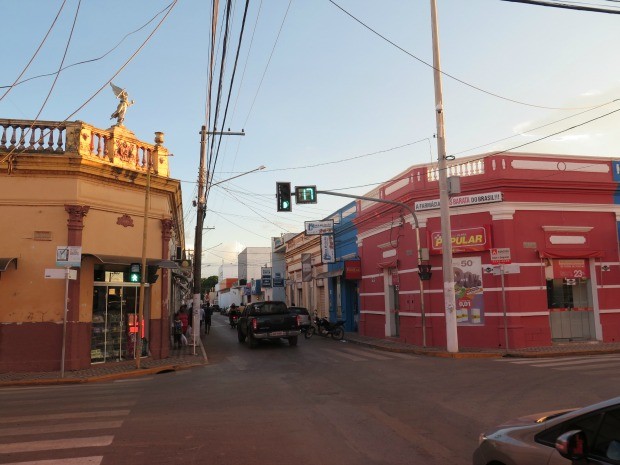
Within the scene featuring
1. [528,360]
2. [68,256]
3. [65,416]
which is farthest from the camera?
[528,360]

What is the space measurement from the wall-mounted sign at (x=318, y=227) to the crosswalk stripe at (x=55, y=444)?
1011 inches

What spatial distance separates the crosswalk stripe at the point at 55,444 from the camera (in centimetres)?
650

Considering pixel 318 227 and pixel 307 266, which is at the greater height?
pixel 318 227

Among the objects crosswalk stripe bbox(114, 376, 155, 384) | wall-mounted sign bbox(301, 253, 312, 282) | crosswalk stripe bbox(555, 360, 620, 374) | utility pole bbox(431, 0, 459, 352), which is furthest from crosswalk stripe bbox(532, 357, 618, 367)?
wall-mounted sign bbox(301, 253, 312, 282)

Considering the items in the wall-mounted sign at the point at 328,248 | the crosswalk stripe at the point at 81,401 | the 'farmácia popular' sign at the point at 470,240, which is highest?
the wall-mounted sign at the point at 328,248

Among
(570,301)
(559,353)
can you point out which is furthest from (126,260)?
(570,301)

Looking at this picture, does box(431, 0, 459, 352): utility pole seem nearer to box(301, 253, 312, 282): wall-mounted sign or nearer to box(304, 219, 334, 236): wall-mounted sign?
box(304, 219, 334, 236): wall-mounted sign

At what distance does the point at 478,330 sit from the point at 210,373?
10360 millimetres

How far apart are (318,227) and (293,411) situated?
24.2 meters

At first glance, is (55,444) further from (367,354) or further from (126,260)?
(367,354)

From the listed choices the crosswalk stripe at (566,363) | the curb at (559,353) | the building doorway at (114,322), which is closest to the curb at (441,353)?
the curb at (559,353)

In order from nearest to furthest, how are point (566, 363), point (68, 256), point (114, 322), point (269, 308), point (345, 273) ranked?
point (68, 256) → point (566, 363) → point (114, 322) → point (269, 308) → point (345, 273)

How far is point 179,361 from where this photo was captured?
56.9ft

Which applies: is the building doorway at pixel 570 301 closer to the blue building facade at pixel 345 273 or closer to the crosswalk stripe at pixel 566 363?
the crosswalk stripe at pixel 566 363
